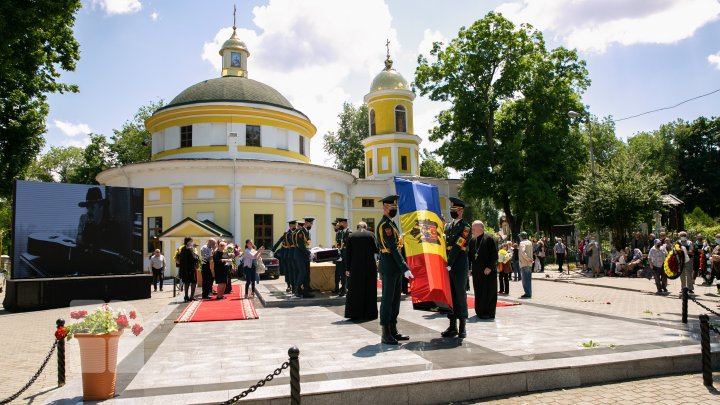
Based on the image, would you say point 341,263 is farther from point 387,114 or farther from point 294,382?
point 387,114

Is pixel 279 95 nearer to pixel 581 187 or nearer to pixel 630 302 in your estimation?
pixel 581 187

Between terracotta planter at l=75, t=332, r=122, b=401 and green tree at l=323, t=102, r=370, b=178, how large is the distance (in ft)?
195

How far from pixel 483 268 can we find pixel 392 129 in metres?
32.2

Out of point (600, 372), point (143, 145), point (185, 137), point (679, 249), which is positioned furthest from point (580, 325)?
point (143, 145)

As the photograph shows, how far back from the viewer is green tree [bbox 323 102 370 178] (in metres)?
65.8

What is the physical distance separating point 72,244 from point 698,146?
65449 millimetres

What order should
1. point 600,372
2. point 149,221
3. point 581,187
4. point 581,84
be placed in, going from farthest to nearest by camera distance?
point 581,84
point 149,221
point 581,187
point 600,372

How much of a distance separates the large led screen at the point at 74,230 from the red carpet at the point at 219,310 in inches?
174

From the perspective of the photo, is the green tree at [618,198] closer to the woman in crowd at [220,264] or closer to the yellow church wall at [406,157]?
the yellow church wall at [406,157]

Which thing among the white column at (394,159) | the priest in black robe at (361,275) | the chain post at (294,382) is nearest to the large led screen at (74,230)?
the priest in black robe at (361,275)

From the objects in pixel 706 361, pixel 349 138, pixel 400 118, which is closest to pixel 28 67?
pixel 706 361

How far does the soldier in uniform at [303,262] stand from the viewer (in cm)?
1393

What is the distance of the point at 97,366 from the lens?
5402mm

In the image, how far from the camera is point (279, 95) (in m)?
38.1
